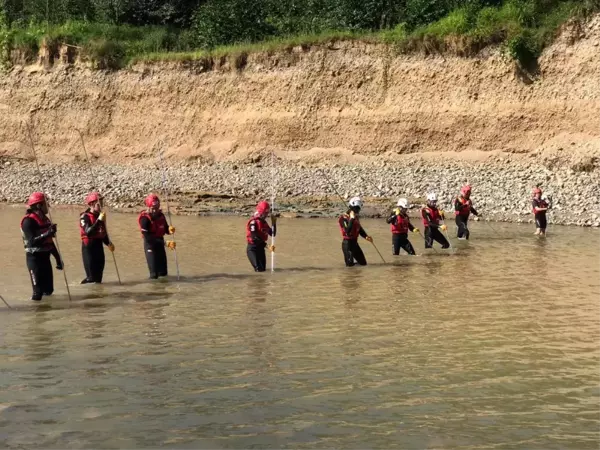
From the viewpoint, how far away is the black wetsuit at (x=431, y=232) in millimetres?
20453

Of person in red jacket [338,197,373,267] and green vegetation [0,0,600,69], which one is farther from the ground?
green vegetation [0,0,600,69]

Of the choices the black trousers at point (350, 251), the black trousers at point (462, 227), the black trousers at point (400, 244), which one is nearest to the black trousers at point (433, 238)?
the black trousers at point (400, 244)

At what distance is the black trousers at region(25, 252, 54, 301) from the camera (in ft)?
46.0

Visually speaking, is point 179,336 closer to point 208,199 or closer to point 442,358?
point 442,358

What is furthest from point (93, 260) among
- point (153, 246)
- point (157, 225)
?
point (157, 225)

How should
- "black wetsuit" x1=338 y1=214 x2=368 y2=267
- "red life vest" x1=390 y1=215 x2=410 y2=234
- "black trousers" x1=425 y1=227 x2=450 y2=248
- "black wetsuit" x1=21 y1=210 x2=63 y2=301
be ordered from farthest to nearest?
"black trousers" x1=425 y1=227 x2=450 y2=248 → "red life vest" x1=390 y1=215 x2=410 y2=234 → "black wetsuit" x1=338 y1=214 x2=368 y2=267 → "black wetsuit" x1=21 y1=210 x2=63 y2=301

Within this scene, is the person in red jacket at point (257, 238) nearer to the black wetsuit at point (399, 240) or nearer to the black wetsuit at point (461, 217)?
the black wetsuit at point (399, 240)

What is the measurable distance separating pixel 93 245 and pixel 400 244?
23.2 ft

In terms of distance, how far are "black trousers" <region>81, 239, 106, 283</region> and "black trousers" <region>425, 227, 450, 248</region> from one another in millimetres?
8266

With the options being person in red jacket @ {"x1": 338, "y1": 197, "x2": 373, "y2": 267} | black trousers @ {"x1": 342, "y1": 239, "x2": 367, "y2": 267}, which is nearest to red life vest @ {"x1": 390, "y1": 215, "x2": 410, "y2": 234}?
person in red jacket @ {"x1": 338, "y1": 197, "x2": 373, "y2": 267}

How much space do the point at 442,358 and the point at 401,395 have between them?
1.51 metres

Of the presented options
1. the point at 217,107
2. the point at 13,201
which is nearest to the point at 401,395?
the point at 13,201

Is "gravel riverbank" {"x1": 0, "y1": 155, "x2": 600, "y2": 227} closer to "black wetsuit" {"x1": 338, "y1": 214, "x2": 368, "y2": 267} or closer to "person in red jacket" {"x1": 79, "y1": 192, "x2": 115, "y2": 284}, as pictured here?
"black wetsuit" {"x1": 338, "y1": 214, "x2": 368, "y2": 267}

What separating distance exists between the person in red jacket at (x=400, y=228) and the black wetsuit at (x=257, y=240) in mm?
3126
